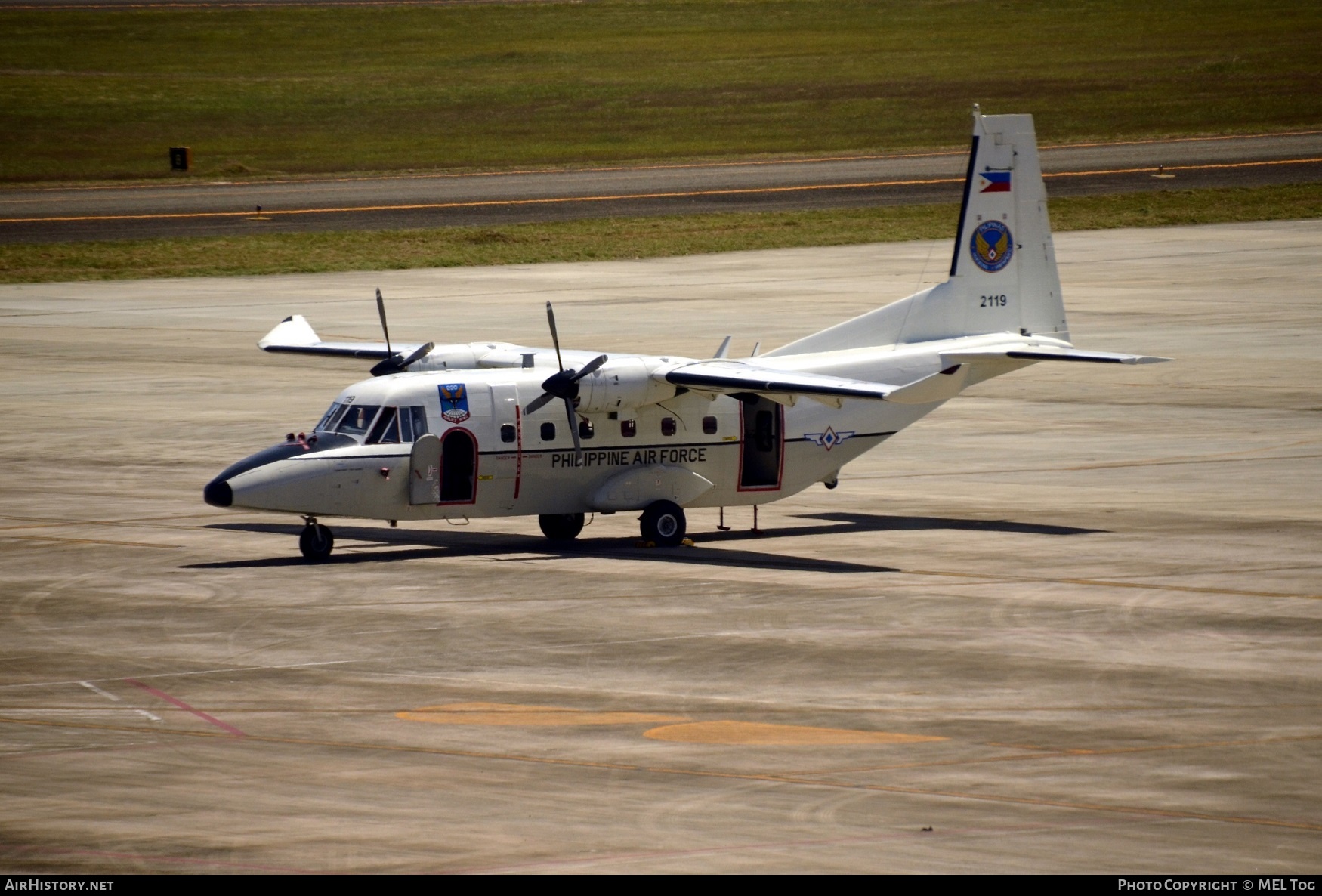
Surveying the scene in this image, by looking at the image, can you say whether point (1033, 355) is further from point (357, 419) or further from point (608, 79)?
point (608, 79)

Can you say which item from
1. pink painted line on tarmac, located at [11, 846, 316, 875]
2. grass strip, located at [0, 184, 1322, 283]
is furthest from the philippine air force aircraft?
grass strip, located at [0, 184, 1322, 283]

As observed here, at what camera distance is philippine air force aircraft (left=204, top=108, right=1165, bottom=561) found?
26.1 meters

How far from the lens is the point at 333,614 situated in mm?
22906

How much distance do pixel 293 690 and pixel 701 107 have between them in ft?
304

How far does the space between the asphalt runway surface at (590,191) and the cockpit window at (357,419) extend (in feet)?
147

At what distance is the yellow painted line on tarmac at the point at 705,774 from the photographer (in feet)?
48.6

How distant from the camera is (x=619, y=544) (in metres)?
28.1

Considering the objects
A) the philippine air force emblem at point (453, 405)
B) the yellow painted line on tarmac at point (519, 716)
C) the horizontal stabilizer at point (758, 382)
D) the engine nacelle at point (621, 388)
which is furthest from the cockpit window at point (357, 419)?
the yellow painted line on tarmac at point (519, 716)

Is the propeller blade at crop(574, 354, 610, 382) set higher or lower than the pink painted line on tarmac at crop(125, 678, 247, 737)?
higher

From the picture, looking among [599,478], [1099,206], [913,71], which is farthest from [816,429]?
[913,71]

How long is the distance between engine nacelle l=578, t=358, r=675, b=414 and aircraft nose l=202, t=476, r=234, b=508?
5.04 m

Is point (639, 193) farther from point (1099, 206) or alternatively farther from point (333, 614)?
point (333, 614)

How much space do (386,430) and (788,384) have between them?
18.6ft

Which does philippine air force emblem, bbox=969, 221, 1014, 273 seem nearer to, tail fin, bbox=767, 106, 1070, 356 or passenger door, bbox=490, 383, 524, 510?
tail fin, bbox=767, 106, 1070, 356
